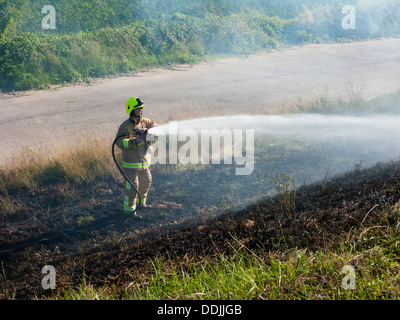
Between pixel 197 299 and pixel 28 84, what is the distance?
10859 millimetres

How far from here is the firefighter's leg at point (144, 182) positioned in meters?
6.17

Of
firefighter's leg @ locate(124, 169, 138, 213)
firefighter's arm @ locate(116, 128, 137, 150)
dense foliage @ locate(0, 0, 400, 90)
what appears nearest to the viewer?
firefighter's arm @ locate(116, 128, 137, 150)

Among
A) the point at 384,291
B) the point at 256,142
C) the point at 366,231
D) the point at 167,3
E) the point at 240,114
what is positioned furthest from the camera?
the point at 167,3

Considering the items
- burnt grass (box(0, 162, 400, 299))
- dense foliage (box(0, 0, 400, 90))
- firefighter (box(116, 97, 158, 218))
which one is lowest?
burnt grass (box(0, 162, 400, 299))

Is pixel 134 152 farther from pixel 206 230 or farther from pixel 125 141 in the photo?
pixel 206 230

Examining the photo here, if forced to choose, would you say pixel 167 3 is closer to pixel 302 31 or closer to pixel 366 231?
pixel 302 31

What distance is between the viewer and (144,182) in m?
6.21

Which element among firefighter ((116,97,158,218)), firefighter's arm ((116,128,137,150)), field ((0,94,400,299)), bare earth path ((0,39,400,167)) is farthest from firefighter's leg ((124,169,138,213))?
bare earth path ((0,39,400,167))

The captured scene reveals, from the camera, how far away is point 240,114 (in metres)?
9.94

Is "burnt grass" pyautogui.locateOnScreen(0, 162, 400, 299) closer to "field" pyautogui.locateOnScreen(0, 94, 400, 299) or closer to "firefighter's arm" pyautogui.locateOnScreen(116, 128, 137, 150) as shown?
"field" pyautogui.locateOnScreen(0, 94, 400, 299)

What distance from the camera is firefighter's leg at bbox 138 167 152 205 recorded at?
6.17 metres

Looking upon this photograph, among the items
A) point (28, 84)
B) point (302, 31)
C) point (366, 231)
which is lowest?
point (366, 231)

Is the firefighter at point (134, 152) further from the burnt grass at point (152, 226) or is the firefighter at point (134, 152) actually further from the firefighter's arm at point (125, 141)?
the burnt grass at point (152, 226)

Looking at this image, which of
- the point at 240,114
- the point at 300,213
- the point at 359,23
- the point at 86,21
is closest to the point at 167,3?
the point at 86,21
